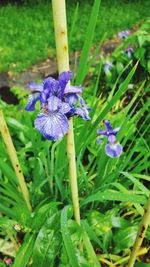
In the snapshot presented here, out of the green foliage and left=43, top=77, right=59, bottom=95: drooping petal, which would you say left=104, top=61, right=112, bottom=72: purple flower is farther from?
left=43, top=77, right=59, bottom=95: drooping petal

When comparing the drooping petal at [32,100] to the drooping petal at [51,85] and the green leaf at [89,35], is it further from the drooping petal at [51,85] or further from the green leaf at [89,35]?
the green leaf at [89,35]

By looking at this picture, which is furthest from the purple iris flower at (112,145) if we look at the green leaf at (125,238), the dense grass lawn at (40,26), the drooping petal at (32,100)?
the dense grass lawn at (40,26)

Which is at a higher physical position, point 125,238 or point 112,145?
point 112,145

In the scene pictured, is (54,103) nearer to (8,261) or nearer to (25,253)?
(25,253)

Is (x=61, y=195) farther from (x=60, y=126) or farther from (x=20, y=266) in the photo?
(x=60, y=126)

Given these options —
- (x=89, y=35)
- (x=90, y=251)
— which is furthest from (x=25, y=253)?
(x=89, y=35)

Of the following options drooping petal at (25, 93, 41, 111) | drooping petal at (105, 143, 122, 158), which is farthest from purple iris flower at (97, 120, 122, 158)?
drooping petal at (25, 93, 41, 111)
